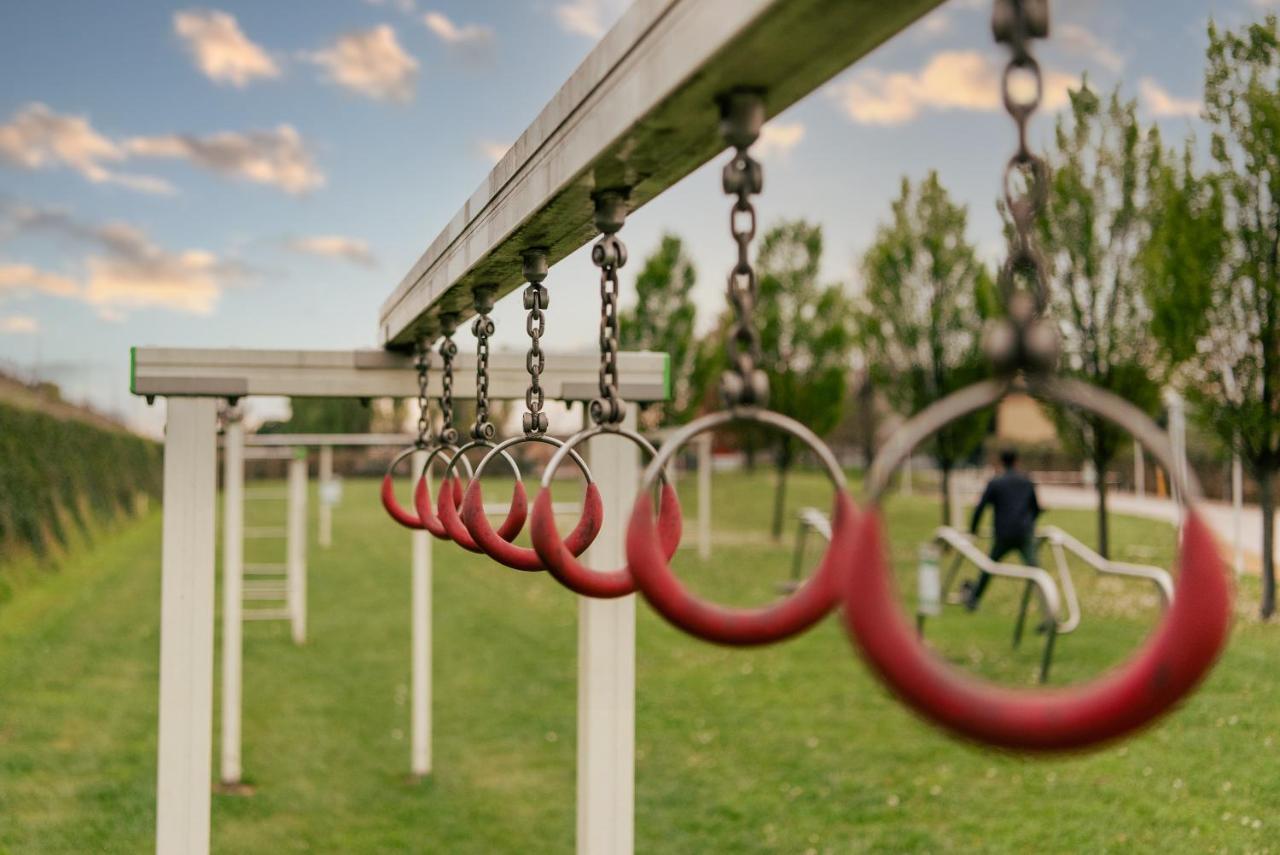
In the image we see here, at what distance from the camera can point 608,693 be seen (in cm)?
405

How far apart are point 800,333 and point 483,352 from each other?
2225cm

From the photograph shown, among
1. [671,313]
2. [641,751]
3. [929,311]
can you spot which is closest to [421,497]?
[641,751]

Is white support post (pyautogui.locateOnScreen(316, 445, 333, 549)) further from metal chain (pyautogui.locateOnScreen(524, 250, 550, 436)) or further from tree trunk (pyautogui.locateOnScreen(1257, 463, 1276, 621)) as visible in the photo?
metal chain (pyautogui.locateOnScreen(524, 250, 550, 436))

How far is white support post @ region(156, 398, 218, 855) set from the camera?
3.70 meters

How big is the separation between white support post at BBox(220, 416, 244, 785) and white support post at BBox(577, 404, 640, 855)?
4.17m

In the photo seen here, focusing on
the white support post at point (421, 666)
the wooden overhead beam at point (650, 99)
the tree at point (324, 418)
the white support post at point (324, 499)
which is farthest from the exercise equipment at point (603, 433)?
the tree at point (324, 418)

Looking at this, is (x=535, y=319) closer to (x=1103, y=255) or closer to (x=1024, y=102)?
(x=1024, y=102)

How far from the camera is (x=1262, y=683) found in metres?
9.14

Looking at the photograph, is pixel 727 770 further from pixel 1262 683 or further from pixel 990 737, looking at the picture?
pixel 990 737

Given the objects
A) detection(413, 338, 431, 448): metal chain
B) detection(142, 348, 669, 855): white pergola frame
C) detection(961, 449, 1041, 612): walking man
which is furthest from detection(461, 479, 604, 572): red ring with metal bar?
detection(961, 449, 1041, 612): walking man

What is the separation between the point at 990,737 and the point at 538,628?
1300cm

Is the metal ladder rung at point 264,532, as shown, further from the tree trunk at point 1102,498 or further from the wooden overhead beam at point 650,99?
the wooden overhead beam at point 650,99

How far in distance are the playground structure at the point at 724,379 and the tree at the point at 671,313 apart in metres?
22.8

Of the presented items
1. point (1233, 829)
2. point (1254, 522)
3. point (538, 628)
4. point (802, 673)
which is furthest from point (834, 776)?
point (1254, 522)
